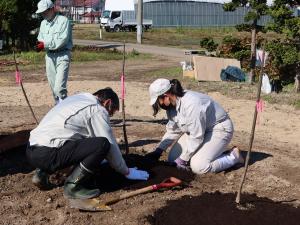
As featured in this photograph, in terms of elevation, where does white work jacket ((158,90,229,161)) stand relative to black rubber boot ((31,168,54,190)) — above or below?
above

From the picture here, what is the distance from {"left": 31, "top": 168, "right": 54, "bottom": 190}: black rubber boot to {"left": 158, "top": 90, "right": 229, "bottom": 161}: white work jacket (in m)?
1.53

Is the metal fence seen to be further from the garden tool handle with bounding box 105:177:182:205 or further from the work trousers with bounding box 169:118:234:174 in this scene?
the garden tool handle with bounding box 105:177:182:205

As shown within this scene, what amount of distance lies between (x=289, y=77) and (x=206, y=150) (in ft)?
25.2

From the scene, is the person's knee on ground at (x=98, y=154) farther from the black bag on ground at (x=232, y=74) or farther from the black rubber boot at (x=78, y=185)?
the black bag on ground at (x=232, y=74)

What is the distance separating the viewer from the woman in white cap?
577 centimetres

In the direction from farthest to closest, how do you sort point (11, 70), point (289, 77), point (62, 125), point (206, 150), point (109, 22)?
point (109, 22), point (11, 70), point (289, 77), point (206, 150), point (62, 125)

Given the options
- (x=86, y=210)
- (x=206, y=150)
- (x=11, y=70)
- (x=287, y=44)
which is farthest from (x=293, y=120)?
(x=11, y=70)

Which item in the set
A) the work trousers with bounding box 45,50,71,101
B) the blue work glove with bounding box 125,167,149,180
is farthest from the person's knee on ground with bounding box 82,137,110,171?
the work trousers with bounding box 45,50,71,101

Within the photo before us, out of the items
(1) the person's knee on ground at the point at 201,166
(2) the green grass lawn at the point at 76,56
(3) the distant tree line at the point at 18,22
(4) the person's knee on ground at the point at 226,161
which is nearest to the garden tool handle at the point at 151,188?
(1) the person's knee on ground at the point at 201,166

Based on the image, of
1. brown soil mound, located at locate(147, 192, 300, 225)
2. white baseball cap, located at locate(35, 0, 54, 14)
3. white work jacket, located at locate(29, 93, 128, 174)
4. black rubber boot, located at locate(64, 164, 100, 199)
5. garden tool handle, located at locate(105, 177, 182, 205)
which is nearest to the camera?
brown soil mound, located at locate(147, 192, 300, 225)

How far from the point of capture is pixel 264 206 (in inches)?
202

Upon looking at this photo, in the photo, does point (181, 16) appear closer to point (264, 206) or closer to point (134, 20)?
point (134, 20)

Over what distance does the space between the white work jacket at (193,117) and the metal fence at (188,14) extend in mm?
41306

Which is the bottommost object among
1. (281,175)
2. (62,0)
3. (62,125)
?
(281,175)
